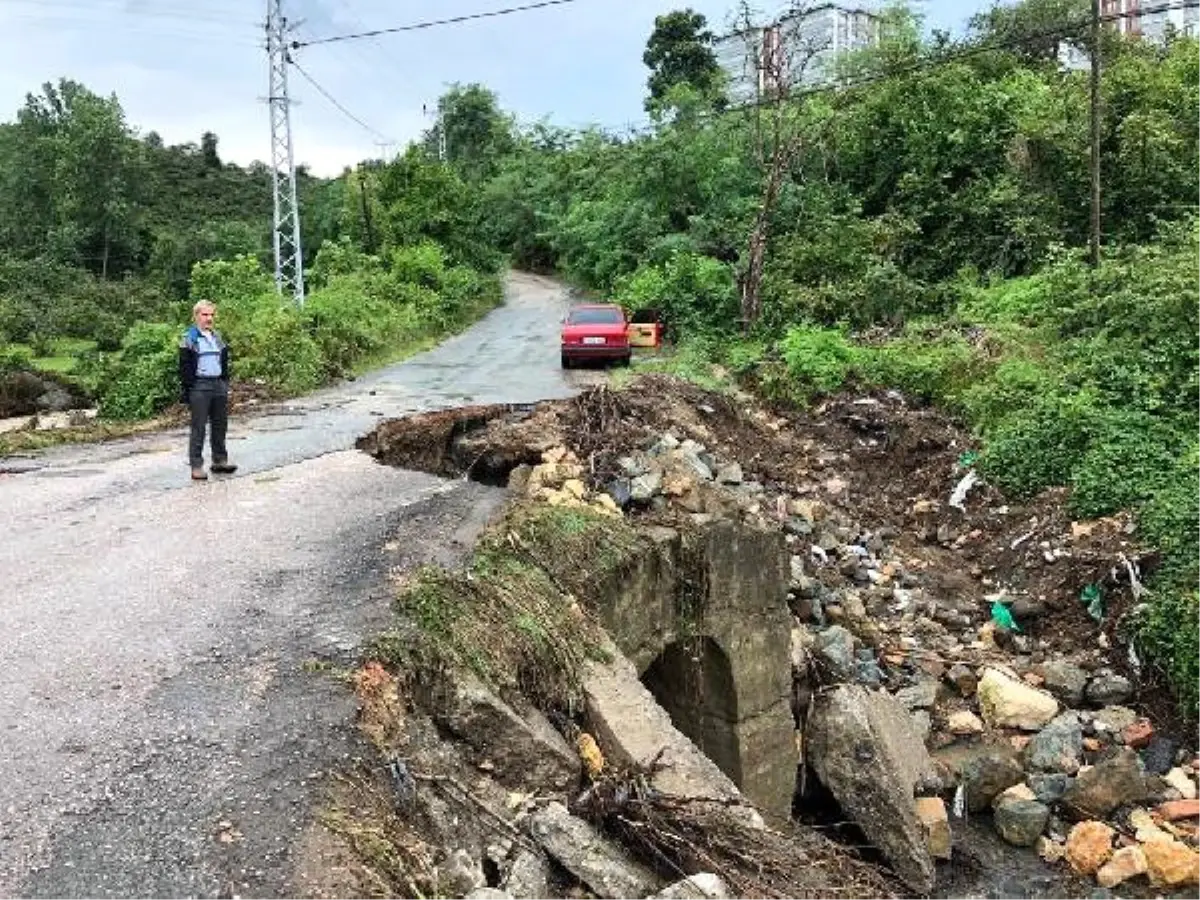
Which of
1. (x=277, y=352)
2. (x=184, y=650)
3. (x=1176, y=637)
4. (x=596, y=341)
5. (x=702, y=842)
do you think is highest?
(x=596, y=341)

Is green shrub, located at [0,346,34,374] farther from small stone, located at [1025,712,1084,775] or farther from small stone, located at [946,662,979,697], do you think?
small stone, located at [1025,712,1084,775]

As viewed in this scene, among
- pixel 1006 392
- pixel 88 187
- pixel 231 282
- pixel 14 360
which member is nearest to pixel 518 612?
pixel 1006 392

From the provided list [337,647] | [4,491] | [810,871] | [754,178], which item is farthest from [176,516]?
[754,178]

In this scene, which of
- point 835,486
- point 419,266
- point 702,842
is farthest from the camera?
point 419,266

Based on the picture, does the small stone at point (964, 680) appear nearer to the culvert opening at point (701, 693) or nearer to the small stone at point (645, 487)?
the culvert opening at point (701, 693)

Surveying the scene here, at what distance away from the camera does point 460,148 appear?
67.0 meters

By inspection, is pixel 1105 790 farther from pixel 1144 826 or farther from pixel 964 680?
pixel 964 680

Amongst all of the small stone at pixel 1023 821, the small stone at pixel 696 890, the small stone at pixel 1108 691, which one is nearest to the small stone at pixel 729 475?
the small stone at pixel 1108 691

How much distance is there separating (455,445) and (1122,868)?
746 centimetres

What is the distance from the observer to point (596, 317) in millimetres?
22047

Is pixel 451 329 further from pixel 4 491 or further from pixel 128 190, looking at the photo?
pixel 128 190

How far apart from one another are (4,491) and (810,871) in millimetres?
8595

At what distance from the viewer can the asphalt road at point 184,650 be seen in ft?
13.0

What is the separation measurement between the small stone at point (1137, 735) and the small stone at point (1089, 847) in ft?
4.61
